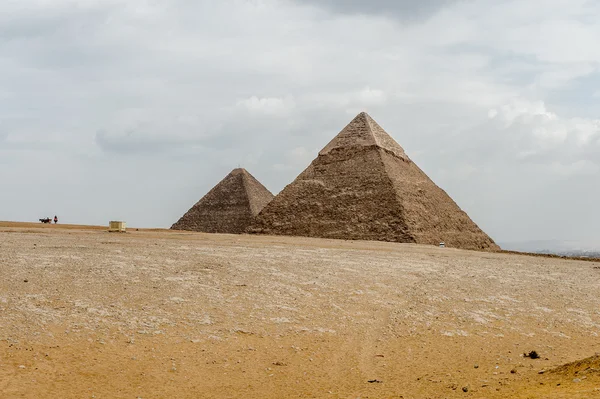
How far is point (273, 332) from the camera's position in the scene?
29.7ft

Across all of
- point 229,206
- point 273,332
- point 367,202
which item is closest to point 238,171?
point 229,206

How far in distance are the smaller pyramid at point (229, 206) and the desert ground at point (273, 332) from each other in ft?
186

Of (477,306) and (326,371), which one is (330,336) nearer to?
(326,371)

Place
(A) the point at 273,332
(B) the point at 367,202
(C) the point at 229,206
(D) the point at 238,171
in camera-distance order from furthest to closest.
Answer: (D) the point at 238,171
(C) the point at 229,206
(B) the point at 367,202
(A) the point at 273,332

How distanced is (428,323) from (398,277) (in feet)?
14.3

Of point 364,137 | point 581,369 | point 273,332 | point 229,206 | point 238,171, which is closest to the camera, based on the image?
point 581,369

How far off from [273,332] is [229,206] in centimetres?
6512

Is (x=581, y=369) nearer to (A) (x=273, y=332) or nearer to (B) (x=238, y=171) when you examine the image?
(A) (x=273, y=332)

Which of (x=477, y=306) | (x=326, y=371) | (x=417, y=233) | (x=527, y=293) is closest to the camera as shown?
(x=326, y=371)

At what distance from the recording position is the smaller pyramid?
233 ft

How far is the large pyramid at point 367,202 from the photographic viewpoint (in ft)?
151

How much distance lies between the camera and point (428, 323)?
10.1 metres

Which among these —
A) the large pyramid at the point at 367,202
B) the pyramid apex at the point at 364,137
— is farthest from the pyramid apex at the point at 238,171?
the large pyramid at the point at 367,202

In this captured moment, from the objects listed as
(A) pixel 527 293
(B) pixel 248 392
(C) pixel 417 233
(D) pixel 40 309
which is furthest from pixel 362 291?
(C) pixel 417 233
